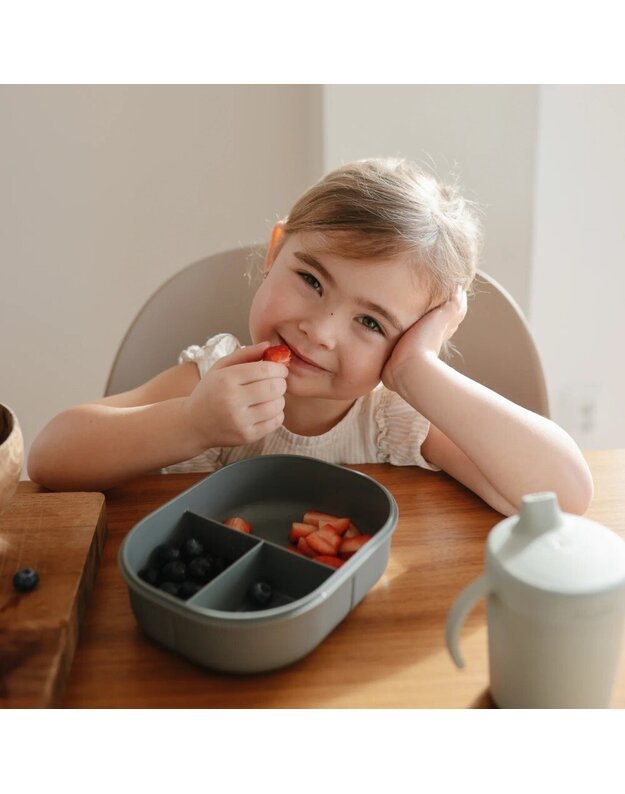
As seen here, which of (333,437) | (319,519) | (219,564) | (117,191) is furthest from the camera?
(117,191)

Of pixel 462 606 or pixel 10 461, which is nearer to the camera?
pixel 462 606

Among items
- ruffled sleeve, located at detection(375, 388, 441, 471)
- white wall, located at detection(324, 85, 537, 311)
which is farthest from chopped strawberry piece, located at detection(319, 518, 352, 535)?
white wall, located at detection(324, 85, 537, 311)

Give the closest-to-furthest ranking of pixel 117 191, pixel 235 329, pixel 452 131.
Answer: pixel 235 329 → pixel 452 131 → pixel 117 191

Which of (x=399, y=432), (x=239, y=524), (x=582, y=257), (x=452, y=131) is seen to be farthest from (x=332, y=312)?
(x=582, y=257)

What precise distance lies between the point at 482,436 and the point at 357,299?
27 cm

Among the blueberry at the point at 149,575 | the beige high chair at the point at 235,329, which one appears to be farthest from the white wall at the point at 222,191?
the blueberry at the point at 149,575

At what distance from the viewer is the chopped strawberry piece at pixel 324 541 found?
927 millimetres

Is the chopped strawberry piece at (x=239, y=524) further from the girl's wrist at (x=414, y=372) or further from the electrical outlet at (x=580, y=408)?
the electrical outlet at (x=580, y=408)

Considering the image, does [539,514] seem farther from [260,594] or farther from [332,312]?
[332,312]

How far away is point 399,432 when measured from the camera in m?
1.30

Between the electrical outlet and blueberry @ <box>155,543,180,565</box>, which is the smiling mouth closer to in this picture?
blueberry @ <box>155,543,180,565</box>

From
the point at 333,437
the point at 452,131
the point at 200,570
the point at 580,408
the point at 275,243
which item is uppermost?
the point at 452,131
